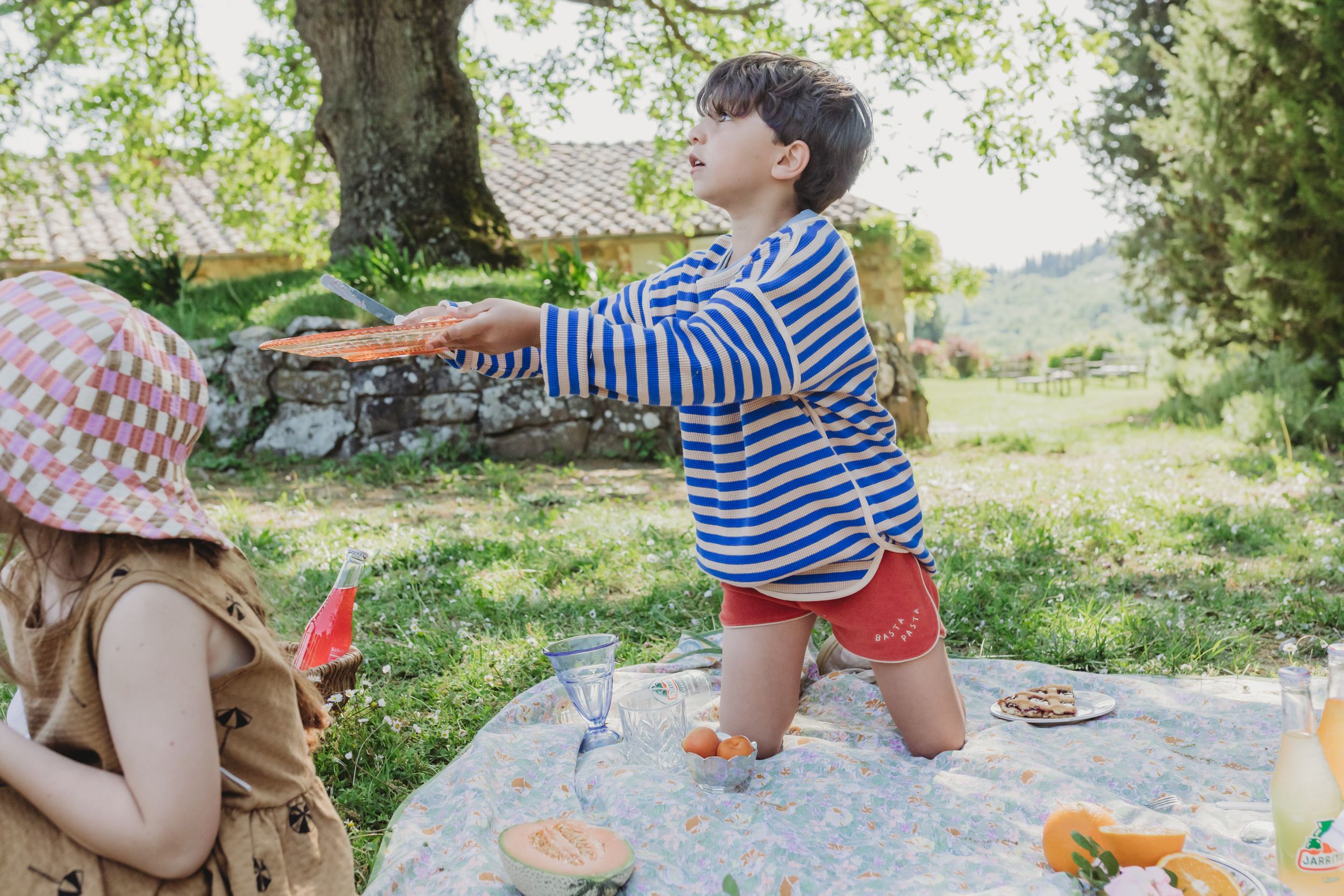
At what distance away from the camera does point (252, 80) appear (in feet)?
35.7

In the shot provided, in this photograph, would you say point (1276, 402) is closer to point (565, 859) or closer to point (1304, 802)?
point (1304, 802)

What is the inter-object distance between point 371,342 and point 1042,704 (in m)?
2.04

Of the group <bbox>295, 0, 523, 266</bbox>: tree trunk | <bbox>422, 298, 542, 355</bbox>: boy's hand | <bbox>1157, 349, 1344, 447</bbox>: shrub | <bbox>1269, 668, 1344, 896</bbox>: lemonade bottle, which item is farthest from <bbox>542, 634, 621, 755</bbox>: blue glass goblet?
<bbox>1157, 349, 1344, 447</bbox>: shrub

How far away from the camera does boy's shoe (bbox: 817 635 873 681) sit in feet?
10.2

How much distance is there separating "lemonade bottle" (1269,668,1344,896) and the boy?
0.80 metres

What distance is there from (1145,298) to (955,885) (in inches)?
637

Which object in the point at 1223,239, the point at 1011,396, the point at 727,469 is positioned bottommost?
the point at 1011,396

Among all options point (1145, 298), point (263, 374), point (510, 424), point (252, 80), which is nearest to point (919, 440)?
point (510, 424)

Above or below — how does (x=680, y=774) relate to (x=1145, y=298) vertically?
below

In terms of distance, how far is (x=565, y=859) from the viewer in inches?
73.5

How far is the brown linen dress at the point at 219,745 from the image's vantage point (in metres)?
1.23

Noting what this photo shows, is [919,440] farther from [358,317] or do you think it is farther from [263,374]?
[263,374]

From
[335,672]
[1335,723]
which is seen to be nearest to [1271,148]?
[1335,723]

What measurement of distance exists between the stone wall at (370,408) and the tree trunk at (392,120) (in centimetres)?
152
